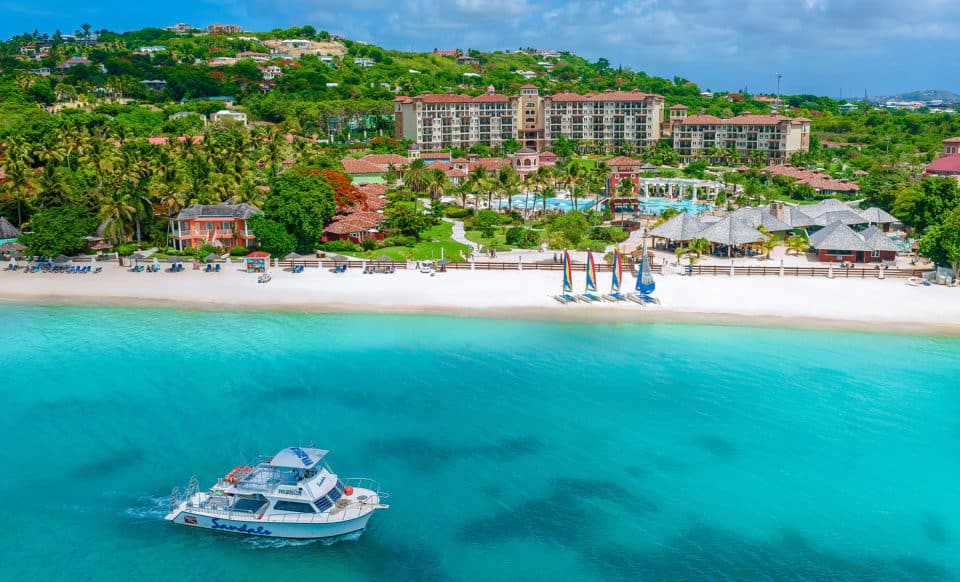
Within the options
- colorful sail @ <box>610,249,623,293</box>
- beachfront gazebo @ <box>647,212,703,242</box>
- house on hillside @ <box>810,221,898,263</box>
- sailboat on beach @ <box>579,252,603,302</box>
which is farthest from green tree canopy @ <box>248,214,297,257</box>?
house on hillside @ <box>810,221,898,263</box>

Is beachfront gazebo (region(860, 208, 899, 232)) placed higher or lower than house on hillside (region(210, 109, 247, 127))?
lower

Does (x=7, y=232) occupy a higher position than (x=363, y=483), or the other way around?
(x=7, y=232)

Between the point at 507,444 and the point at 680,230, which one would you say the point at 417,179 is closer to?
the point at 680,230

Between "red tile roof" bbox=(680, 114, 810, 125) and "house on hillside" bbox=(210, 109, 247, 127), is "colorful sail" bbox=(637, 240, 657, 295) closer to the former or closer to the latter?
"red tile roof" bbox=(680, 114, 810, 125)

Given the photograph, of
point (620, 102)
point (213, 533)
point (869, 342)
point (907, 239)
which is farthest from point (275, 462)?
point (620, 102)

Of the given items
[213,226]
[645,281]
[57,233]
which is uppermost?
[213,226]

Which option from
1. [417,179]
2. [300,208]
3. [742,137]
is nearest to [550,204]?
[417,179]

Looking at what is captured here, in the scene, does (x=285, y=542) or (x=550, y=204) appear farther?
(x=550, y=204)
